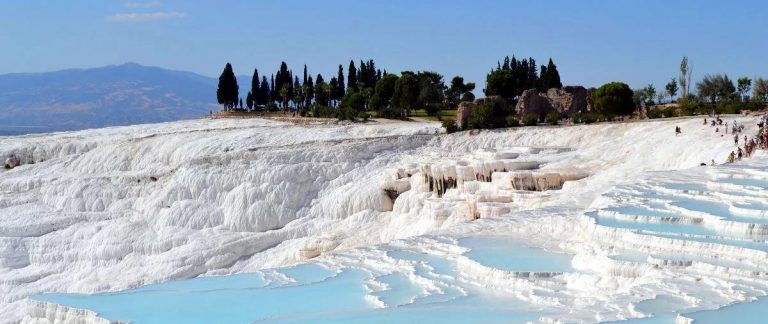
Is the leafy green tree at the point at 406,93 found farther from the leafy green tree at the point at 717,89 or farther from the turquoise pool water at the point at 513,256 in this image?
the turquoise pool water at the point at 513,256

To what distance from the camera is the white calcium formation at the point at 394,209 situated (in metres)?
10.7

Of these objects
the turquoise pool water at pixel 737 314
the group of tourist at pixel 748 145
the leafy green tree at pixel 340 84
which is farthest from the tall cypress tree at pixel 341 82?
the turquoise pool water at pixel 737 314

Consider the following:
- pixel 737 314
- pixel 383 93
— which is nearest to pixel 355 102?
pixel 383 93

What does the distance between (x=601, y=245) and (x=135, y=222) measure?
64.2 feet

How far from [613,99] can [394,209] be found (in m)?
14.2

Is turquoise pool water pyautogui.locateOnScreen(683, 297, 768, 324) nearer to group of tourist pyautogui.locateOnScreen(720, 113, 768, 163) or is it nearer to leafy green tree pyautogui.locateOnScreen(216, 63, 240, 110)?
group of tourist pyautogui.locateOnScreen(720, 113, 768, 163)

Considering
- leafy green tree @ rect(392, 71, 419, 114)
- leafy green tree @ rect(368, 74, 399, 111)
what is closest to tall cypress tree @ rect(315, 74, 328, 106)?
leafy green tree @ rect(368, 74, 399, 111)

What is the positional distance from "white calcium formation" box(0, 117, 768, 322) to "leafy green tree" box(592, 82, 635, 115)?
5.42 m

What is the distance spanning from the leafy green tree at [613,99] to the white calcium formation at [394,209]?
5417 millimetres

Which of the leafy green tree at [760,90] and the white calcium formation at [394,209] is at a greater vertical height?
the leafy green tree at [760,90]

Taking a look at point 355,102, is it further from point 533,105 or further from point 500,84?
point 533,105

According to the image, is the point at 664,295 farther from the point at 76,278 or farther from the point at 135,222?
the point at 135,222

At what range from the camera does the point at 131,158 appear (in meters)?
36.1

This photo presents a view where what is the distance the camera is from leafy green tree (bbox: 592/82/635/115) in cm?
3603
